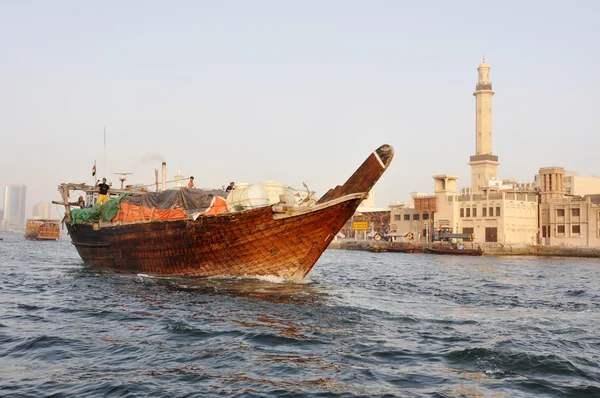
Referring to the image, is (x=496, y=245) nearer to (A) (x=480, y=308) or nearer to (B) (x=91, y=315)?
(A) (x=480, y=308)

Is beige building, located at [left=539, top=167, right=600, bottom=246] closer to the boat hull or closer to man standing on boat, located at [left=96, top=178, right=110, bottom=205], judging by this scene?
man standing on boat, located at [left=96, top=178, right=110, bottom=205]

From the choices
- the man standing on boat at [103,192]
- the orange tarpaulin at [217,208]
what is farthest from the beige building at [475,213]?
the orange tarpaulin at [217,208]

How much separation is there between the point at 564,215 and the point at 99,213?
217 ft

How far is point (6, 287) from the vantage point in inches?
716

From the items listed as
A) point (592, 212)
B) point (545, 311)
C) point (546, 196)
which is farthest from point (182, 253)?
point (546, 196)

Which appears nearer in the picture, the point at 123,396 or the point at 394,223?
the point at 123,396

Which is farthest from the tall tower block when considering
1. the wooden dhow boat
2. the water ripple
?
the water ripple

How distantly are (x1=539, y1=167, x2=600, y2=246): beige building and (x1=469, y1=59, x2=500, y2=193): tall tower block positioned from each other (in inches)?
780

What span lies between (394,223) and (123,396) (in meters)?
87.1

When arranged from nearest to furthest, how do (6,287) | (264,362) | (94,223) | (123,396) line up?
1. (123,396)
2. (264,362)
3. (6,287)
4. (94,223)

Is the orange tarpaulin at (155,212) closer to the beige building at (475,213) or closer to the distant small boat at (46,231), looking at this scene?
the beige building at (475,213)

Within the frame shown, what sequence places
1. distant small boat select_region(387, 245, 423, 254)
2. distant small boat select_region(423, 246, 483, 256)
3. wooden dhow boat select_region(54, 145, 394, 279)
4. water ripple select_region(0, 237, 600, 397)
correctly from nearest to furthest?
water ripple select_region(0, 237, 600, 397) < wooden dhow boat select_region(54, 145, 394, 279) < distant small boat select_region(423, 246, 483, 256) < distant small boat select_region(387, 245, 423, 254)

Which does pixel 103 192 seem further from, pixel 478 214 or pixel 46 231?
pixel 46 231

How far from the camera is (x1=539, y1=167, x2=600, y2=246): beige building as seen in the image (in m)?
71.6
